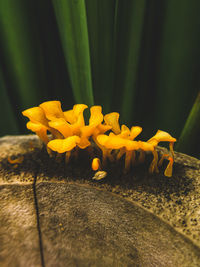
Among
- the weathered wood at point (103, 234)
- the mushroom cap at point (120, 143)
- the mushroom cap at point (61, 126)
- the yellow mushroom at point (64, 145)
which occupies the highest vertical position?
the mushroom cap at point (61, 126)

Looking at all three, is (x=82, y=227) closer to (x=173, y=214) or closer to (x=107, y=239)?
(x=107, y=239)

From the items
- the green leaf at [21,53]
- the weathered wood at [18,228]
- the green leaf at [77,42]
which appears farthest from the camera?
the green leaf at [21,53]

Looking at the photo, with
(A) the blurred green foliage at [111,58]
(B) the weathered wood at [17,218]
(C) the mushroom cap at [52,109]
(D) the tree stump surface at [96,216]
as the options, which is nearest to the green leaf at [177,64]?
(A) the blurred green foliage at [111,58]

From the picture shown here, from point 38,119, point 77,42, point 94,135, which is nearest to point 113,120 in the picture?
point 94,135

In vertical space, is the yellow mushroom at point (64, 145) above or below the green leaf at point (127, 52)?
below

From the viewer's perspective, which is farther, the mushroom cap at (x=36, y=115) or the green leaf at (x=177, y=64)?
the green leaf at (x=177, y=64)

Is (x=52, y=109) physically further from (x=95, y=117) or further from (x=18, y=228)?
(x=18, y=228)

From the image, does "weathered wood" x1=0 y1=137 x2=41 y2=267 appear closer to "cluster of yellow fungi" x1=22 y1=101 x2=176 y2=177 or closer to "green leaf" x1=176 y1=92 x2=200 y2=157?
"cluster of yellow fungi" x1=22 y1=101 x2=176 y2=177

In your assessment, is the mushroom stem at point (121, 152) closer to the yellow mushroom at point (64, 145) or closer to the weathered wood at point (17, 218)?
the yellow mushroom at point (64, 145)
